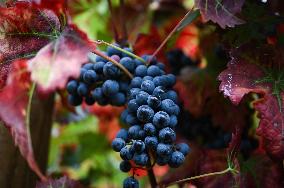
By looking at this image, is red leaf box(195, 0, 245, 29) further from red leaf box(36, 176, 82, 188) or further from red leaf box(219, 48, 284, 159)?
red leaf box(36, 176, 82, 188)

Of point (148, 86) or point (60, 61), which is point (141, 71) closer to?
point (148, 86)

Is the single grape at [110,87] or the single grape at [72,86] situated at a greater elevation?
the single grape at [72,86]

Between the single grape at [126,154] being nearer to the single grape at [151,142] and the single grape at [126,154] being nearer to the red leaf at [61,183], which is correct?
the single grape at [151,142]

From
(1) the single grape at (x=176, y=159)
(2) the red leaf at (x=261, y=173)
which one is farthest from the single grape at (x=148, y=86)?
(2) the red leaf at (x=261, y=173)

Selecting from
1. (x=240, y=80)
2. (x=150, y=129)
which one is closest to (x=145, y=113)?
(x=150, y=129)

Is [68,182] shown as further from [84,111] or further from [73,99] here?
[84,111]
